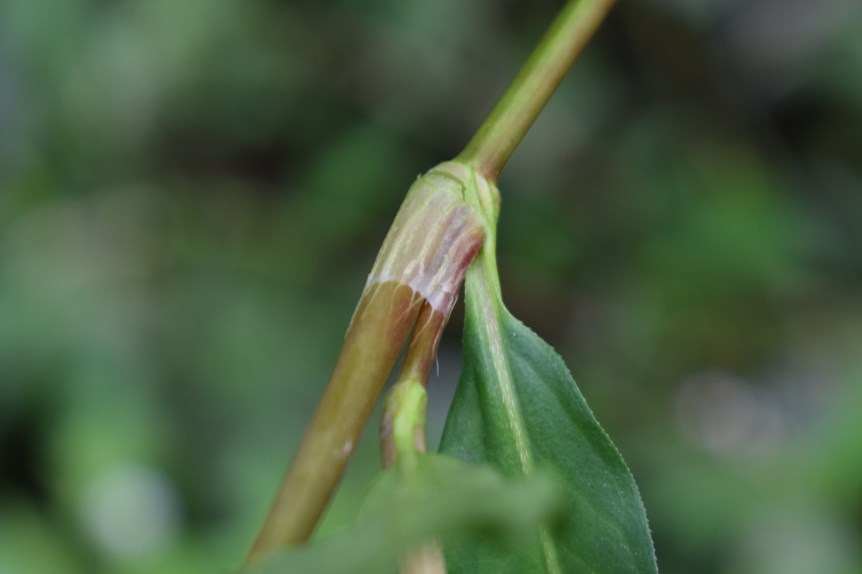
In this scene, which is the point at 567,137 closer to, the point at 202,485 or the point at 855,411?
the point at 855,411

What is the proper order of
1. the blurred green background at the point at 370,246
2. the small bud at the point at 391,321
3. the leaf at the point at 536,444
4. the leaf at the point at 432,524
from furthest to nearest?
Answer: the blurred green background at the point at 370,246
the leaf at the point at 536,444
the small bud at the point at 391,321
the leaf at the point at 432,524

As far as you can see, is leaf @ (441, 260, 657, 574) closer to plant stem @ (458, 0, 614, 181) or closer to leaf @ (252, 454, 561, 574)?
plant stem @ (458, 0, 614, 181)

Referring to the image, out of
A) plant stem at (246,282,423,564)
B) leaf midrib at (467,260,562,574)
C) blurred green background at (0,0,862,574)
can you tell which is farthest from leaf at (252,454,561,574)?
blurred green background at (0,0,862,574)

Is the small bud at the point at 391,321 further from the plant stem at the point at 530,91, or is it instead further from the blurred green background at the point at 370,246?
the blurred green background at the point at 370,246

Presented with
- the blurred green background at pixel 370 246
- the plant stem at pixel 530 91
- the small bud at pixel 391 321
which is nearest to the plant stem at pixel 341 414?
the small bud at pixel 391 321

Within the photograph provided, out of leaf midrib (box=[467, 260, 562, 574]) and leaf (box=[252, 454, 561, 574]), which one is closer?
leaf (box=[252, 454, 561, 574])

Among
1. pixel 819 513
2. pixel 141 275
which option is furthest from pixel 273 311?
pixel 819 513

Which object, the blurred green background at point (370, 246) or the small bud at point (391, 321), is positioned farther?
the blurred green background at point (370, 246)

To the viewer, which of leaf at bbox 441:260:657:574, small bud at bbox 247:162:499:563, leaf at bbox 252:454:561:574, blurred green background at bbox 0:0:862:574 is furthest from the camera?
blurred green background at bbox 0:0:862:574
